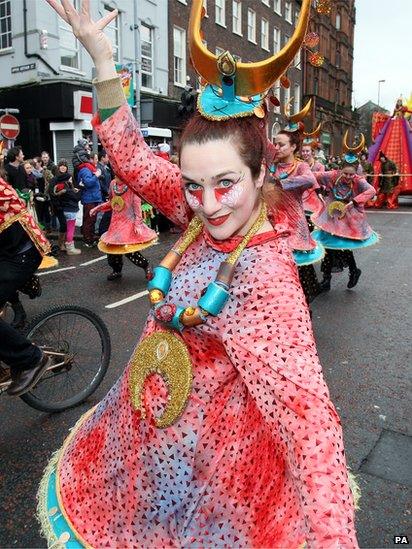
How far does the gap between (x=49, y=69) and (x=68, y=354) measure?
15609 mm

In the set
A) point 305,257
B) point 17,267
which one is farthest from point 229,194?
point 305,257

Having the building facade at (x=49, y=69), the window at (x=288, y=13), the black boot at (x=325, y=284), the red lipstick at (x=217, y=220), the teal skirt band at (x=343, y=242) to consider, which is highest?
the window at (x=288, y=13)

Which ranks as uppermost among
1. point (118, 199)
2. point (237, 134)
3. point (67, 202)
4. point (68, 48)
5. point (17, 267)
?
point (68, 48)

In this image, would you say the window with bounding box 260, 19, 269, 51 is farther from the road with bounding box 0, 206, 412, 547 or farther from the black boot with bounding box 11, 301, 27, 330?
the black boot with bounding box 11, 301, 27, 330

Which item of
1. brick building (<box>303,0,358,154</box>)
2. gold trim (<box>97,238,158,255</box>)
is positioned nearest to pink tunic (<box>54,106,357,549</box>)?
gold trim (<box>97,238,158,255</box>)

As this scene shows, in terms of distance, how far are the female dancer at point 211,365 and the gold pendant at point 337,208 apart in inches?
226

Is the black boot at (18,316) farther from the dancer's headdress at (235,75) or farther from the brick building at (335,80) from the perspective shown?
the brick building at (335,80)

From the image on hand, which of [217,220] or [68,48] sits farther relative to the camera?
[68,48]

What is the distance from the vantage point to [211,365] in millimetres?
1662

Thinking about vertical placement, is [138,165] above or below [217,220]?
above

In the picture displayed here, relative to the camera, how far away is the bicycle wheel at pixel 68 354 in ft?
11.8

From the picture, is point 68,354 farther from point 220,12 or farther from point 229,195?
point 220,12

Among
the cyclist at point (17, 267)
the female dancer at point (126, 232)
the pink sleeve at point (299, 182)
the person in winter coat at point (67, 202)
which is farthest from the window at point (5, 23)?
the cyclist at point (17, 267)

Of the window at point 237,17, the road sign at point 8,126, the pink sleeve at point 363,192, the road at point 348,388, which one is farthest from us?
the window at point 237,17
